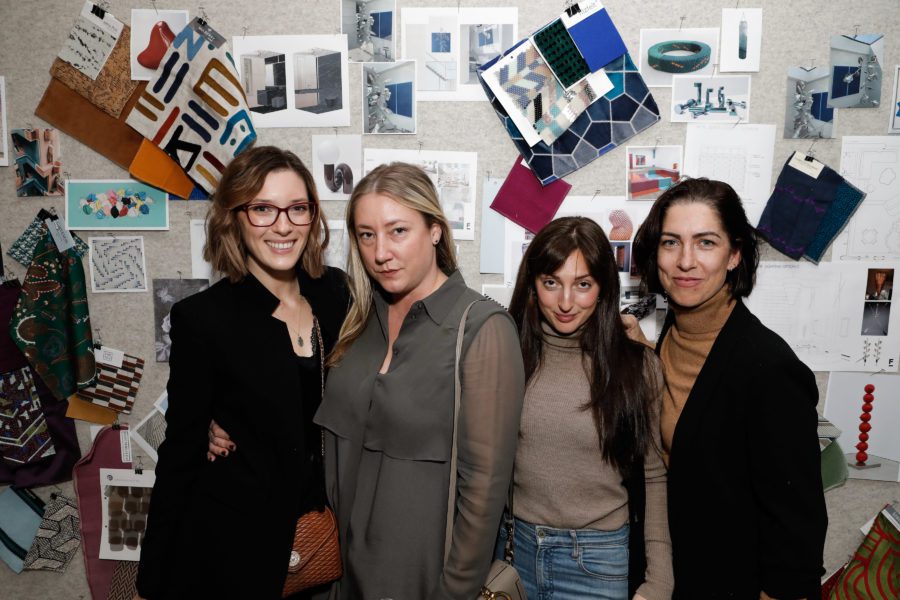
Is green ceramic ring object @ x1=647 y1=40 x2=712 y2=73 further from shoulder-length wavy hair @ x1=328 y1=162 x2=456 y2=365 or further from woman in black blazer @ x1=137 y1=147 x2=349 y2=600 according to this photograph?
woman in black blazer @ x1=137 y1=147 x2=349 y2=600

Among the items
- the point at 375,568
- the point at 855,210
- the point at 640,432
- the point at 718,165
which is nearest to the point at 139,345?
the point at 375,568

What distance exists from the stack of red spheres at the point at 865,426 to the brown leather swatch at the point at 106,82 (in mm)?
2510

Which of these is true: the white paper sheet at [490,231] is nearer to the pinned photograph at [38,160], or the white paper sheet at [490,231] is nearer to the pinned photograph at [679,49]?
the pinned photograph at [679,49]

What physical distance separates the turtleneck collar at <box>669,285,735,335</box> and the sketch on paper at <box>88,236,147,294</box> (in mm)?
1657

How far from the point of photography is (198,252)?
1679 millimetres

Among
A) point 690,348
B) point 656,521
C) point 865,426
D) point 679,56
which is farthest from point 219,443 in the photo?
point 865,426

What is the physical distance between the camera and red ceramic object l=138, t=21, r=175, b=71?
5.18ft

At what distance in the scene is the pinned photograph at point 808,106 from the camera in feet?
4.97

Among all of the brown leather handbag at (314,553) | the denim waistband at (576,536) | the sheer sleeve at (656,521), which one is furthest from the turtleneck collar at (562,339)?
the brown leather handbag at (314,553)

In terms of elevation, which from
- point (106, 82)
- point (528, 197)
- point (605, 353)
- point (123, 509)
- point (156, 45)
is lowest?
point (123, 509)

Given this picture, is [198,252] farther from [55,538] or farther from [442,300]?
[55,538]

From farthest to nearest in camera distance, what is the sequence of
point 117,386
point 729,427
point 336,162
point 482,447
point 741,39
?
point 117,386 < point 336,162 < point 741,39 < point 729,427 < point 482,447

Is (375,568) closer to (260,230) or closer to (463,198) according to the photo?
(260,230)

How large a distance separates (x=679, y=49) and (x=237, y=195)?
4.29 feet
